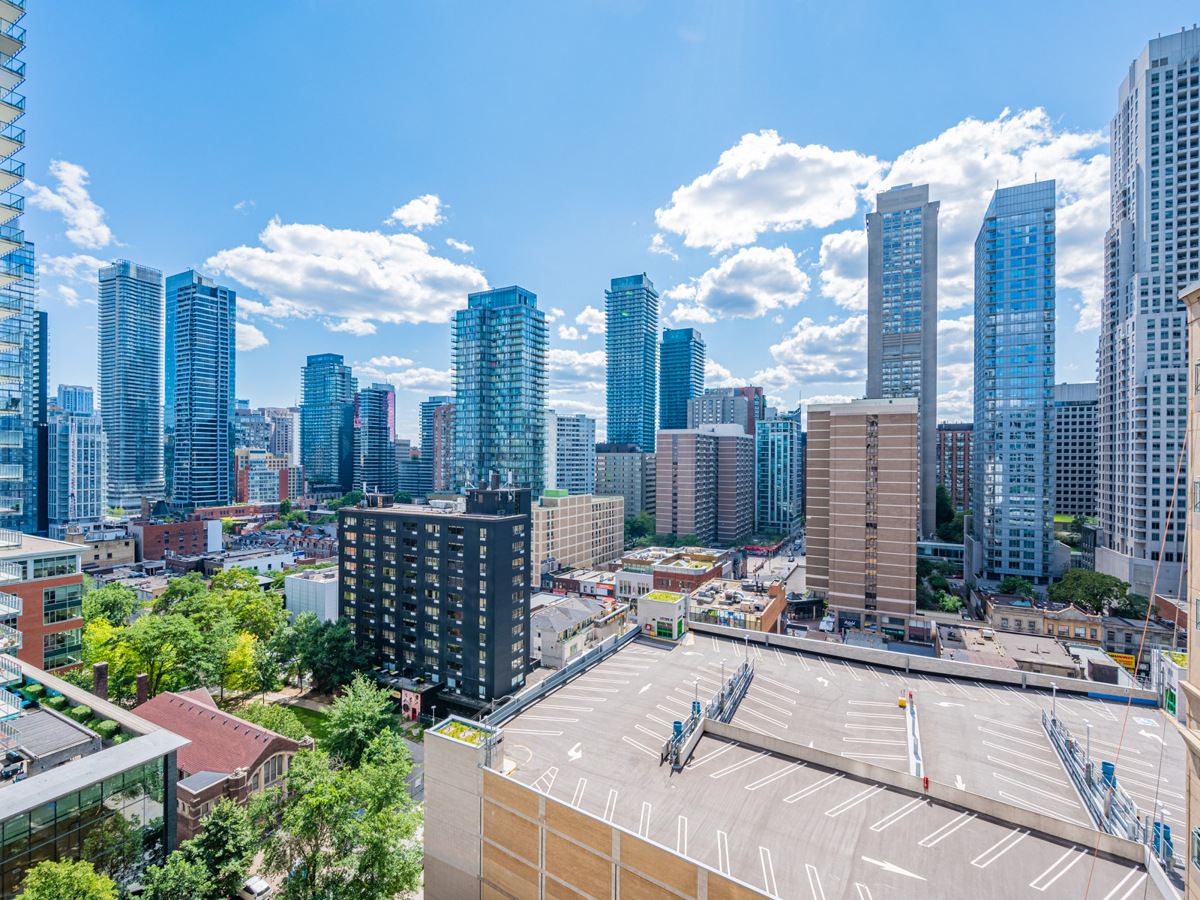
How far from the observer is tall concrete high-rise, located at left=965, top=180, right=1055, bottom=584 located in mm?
98019

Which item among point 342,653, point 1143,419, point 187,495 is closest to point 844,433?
point 1143,419

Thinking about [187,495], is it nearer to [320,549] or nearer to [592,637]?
[320,549]

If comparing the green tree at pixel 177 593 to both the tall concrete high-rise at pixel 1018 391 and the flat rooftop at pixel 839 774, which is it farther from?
the tall concrete high-rise at pixel 1018 391

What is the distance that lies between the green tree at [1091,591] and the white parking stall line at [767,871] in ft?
266

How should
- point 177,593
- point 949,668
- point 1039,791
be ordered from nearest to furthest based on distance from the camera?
point 1039,791, point 949,668, point 177,593

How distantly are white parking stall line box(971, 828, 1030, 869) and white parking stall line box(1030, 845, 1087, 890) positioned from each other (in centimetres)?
115

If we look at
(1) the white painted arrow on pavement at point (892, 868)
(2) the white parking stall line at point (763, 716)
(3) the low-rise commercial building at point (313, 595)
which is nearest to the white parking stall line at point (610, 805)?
(1) the white painted arrow on pavement at point (892, 868)

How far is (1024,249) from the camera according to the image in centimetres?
10231

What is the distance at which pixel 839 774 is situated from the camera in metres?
23.2

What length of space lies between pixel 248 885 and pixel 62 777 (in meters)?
13.3

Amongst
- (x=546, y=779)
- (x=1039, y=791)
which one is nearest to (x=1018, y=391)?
(x=1039, y=791)

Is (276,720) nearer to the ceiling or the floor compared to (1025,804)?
nearer to the floor

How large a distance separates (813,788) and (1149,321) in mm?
105046

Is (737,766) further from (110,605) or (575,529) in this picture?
(575,529)
